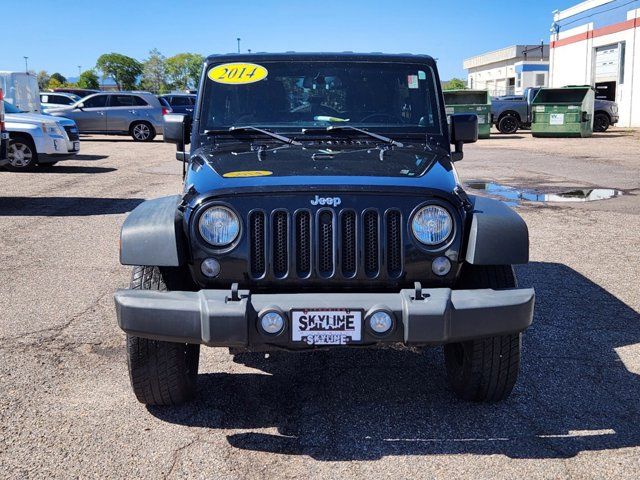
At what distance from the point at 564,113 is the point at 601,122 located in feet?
11.2

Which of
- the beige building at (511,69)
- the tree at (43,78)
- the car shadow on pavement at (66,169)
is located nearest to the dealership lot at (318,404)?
the car shadow on pavement at (66,169)

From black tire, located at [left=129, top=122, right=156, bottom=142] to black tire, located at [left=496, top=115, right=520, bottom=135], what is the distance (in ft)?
47.3

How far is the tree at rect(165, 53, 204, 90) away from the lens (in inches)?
5300

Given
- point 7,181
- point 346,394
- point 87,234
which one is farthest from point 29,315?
point 7,181

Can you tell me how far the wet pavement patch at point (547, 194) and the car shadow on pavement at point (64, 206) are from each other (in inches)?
236

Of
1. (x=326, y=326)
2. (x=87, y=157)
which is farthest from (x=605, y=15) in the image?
(x=326, y=326)

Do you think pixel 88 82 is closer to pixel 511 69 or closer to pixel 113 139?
pixel 511 69

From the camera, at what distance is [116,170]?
17.1 m

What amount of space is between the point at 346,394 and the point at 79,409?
1447 millimetres

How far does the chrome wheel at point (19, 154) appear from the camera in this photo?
51.6ft

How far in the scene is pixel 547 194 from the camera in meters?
12.8

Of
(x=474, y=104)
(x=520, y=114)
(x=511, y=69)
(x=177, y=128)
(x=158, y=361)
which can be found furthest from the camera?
(x=511, y=69)

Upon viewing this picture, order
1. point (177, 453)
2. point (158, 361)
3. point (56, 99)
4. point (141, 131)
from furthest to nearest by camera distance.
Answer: point (56, 99)
point (141, 131)
point (158, 361)
point (177, 453)

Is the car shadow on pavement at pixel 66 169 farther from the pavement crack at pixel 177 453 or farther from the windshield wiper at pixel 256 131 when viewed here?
the pavement crack at pixel 177 453
